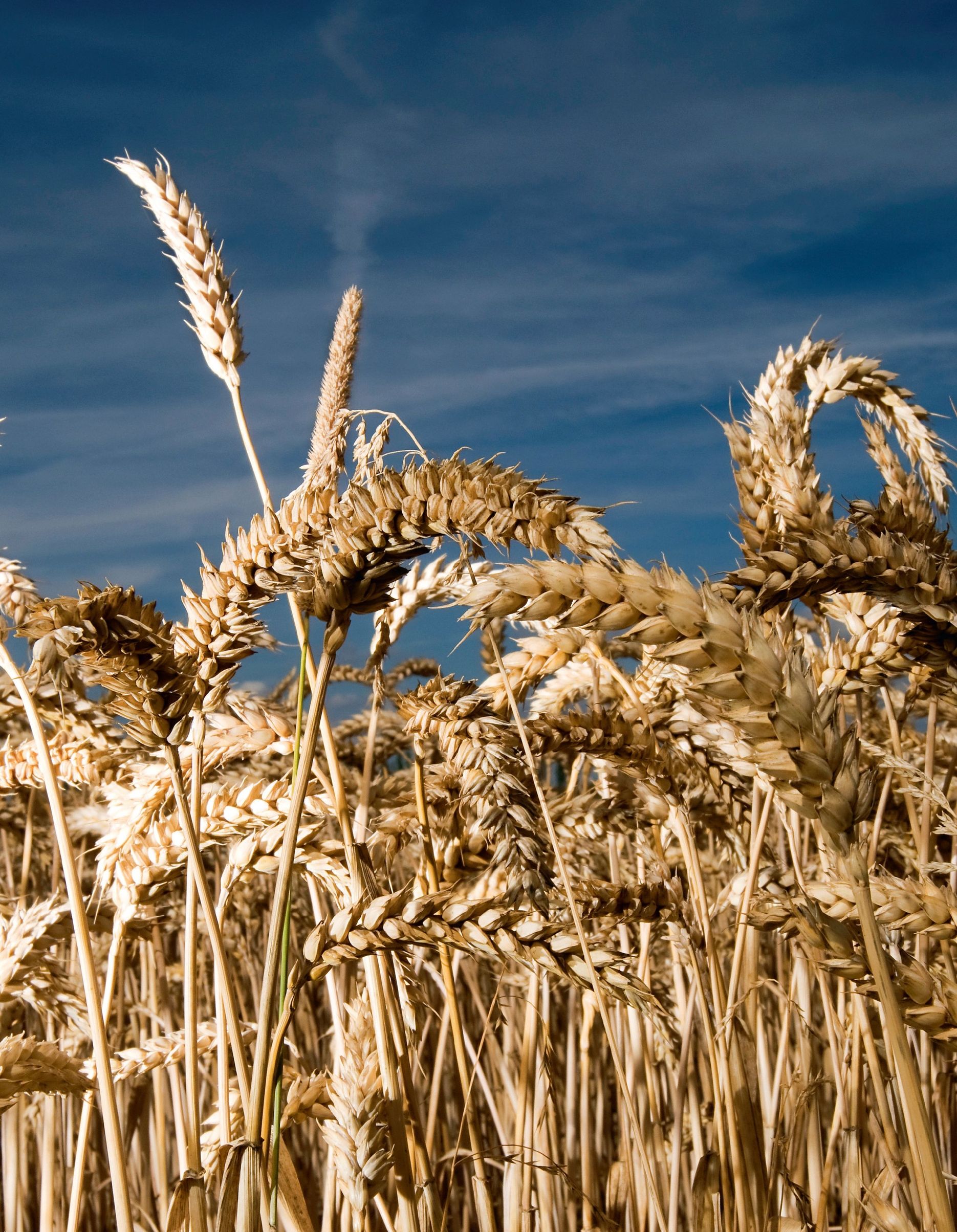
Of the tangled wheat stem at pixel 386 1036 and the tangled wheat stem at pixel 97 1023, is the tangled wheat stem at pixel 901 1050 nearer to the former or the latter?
the tangled wheat stem at pixel 386 1036

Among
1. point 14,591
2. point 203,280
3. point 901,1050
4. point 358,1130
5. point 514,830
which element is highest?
point 203,280

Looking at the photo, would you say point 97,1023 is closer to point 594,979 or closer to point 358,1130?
point 358,1130

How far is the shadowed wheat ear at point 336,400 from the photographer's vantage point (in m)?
1.60

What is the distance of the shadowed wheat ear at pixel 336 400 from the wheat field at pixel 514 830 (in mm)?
11

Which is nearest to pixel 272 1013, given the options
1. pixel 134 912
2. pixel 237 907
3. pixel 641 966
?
pixel 134 912

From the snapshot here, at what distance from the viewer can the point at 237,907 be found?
3.42 meters

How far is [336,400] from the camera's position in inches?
69.3

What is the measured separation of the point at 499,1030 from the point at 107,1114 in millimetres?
2502

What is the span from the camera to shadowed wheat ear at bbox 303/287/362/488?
1.60 m

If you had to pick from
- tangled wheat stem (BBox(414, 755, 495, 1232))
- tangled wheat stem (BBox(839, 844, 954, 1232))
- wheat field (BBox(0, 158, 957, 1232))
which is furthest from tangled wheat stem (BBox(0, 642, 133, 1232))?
tangled wheat stem (BBox(839, 844, 954, 1232))

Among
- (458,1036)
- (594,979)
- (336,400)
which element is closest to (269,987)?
(594,979)

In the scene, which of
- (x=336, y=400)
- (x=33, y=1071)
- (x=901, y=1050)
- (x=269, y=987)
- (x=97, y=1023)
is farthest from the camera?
(x=336, y=400)

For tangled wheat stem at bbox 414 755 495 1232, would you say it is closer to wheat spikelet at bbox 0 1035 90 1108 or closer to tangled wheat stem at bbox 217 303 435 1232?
tangled wheat stem at bbox 217 303 435 1232

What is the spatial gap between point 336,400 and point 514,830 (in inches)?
33.6
